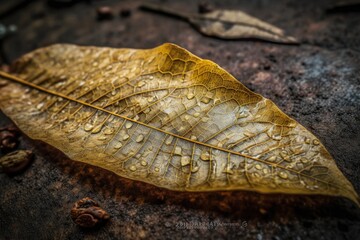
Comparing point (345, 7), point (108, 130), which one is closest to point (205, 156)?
point (108, 130)

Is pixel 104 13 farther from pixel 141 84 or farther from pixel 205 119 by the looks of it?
pixel 205 119

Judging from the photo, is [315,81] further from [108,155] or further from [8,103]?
[8,103]

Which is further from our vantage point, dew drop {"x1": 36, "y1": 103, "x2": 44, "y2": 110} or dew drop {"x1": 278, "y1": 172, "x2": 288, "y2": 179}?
dew drop {"x1": 36, "y1": 103, "x2": 44, "y2": 110}

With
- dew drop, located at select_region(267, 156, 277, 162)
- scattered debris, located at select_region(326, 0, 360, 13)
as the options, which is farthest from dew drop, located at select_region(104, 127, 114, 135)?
scattered debris, located at select_region(326, 0, 360, 13)

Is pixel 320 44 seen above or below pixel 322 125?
above

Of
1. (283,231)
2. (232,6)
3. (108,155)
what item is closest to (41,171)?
(108,155)

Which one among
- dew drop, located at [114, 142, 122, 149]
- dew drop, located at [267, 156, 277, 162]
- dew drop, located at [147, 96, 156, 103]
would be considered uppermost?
dew drop, located at [147, 96, 156, 103]

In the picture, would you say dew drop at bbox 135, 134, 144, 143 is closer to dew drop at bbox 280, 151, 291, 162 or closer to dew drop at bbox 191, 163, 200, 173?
dew drop at bbox 191, 163, 200, 173
